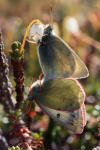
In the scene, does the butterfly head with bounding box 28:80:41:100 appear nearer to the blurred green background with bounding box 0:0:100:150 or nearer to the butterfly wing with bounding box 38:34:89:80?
the butterfly wing with bounding box 38:34:89:80

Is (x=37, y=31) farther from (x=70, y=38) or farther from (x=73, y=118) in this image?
(x=70, y=38)

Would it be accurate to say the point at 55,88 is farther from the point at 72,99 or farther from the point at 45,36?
the point at 45,36

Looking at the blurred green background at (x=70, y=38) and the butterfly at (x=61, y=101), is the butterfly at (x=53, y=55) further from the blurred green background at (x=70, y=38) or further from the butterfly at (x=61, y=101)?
the blurred green background at (x=70, y=38)

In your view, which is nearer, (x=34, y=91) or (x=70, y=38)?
(x=34, y=91)

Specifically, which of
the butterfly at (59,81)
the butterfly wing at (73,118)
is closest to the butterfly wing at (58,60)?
the butterfly at (59,81)

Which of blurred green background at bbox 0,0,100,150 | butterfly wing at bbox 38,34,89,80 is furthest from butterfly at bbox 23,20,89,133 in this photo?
blurred green background at bbox 0,0,100,150

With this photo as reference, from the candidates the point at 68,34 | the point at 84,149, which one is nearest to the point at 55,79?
the point at 84,149

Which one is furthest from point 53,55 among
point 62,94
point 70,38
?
point 70,38
